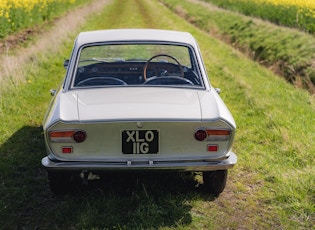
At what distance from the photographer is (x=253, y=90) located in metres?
8.55

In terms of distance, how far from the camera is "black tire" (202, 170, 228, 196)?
420 cm

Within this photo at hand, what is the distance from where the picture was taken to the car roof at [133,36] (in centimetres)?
471

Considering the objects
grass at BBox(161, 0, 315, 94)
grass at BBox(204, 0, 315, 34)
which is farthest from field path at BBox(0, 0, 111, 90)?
grass at BBox(204, 0, 315, 34)

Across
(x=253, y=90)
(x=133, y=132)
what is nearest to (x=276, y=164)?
(x=133, y=132)

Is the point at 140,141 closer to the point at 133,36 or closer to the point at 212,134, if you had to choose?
the point at 212,134

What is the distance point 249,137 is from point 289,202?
192 centimetres

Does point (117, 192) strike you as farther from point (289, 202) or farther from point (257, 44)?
point (257, 44)

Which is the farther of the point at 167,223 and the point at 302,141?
the point at 302,141

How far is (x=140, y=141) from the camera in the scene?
146 inches

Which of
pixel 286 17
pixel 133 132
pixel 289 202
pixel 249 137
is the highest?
pixel 133 132

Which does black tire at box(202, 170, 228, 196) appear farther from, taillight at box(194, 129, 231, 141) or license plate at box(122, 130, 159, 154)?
license plate at box(122, 130, 159, 154)

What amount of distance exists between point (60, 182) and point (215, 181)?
1438 mm

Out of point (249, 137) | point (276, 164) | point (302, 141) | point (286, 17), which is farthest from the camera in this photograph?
point (286, 17)

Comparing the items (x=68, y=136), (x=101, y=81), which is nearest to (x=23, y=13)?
(x=101, y=81)
